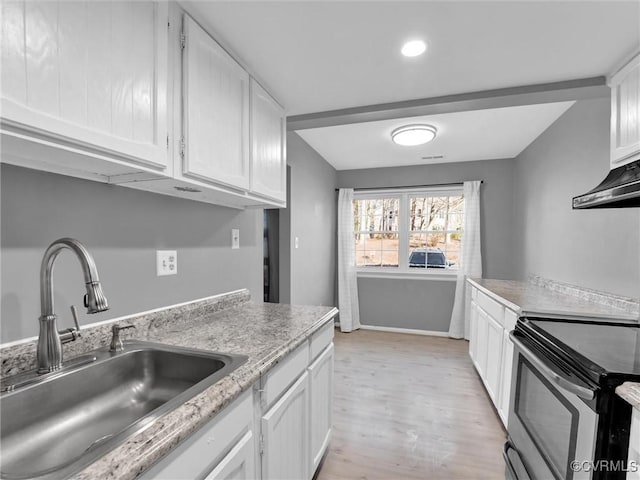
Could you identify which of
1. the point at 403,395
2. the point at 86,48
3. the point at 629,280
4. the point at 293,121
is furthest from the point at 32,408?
the point at 629,280

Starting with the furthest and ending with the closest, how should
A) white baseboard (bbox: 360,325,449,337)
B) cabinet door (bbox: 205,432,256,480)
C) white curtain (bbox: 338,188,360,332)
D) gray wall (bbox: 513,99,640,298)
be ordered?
white curtain (bbox: 338,188,360,332) → white baseboard (bbox: 360,325,449,337) → gray wall (bbox: 513,99,640,298) → cabinet door (bbox: 205,432,256,480)

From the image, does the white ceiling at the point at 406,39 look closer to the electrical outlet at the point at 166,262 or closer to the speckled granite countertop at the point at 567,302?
the electrical outlet at the point at 166,262

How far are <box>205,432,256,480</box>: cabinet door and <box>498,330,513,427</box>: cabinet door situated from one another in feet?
6.01

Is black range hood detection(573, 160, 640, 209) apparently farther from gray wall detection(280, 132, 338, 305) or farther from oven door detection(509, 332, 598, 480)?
gray wall detection(280, 132, 338, 305)

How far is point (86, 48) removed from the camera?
84 cm

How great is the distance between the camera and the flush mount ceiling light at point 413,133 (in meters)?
2.88

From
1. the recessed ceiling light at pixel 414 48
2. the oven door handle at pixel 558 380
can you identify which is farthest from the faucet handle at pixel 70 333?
the recessed ceiling light at pixel 414 48

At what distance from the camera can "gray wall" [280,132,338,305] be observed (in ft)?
10.3

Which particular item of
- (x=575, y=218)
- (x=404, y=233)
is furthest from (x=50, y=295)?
(x=404, y=233)

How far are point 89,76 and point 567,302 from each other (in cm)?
289

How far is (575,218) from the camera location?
2479 mm

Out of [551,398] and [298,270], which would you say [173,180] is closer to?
A: [551,398]

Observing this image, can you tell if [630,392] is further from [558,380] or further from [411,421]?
[411,421]

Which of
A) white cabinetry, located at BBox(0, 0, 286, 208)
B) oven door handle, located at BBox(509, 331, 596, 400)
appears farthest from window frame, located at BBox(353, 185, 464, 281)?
white cabinetry, located at BBox(0, 0, 286, 208)
